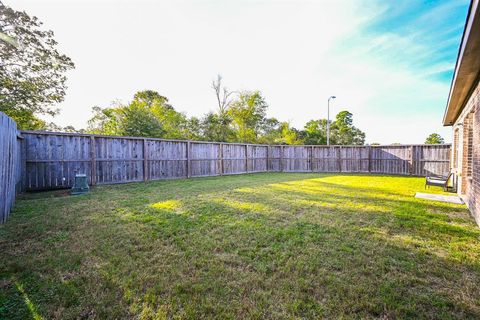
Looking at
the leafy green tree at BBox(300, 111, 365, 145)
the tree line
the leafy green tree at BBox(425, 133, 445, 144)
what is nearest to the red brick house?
the tree line

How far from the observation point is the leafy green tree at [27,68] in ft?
29.5

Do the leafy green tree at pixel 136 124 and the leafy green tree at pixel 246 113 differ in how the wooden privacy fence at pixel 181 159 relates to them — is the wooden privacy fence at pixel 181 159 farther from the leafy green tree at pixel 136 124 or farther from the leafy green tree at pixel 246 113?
the leafy green tree at pixel 246 113

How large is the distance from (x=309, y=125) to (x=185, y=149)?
23.5 meters

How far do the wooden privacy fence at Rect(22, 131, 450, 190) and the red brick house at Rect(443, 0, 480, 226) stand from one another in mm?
5688

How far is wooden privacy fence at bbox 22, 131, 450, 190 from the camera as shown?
632cm

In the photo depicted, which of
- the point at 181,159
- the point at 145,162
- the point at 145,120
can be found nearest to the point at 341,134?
the point at 145,120

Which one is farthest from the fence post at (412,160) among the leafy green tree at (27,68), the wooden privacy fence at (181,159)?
the leafy green tree at (27,68)

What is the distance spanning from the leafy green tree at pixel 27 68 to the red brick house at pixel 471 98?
14.3 m

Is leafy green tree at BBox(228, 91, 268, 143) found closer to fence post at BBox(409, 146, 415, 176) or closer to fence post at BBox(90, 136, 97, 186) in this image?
fence post at BBox(409, 146, 415, 176)

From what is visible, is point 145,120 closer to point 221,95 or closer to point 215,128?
point 215,128

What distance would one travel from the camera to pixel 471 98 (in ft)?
15.1

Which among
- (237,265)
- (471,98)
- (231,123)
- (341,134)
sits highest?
(231,123)

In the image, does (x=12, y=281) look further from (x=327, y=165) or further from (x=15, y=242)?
(x=327, y=165)

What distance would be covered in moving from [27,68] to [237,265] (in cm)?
1333
